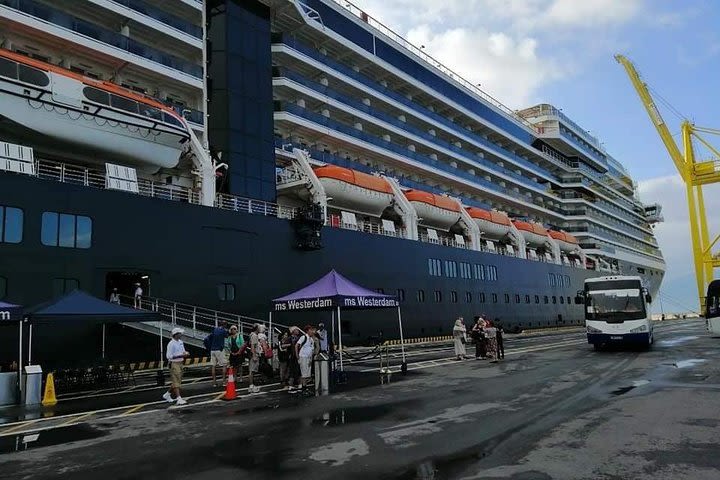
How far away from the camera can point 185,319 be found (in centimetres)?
1831

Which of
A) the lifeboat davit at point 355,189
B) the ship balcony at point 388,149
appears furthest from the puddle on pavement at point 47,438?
the ship balcony at point 388,149

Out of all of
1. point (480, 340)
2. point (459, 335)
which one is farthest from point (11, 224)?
point (480, 340)

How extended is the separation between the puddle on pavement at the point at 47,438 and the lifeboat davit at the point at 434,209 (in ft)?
85.1

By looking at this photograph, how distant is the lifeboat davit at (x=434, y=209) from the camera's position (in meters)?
33.2

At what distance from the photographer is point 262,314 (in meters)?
21.3

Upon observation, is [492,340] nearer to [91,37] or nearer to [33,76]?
[33,76]

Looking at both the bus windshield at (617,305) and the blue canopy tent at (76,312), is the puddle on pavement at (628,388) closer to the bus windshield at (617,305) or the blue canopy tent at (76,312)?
the bus windshield at (617,305)

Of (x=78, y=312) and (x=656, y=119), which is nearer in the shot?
(x=78, y=312)

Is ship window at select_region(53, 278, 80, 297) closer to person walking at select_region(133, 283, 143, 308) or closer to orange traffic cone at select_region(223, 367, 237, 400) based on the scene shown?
person walking at select_region(133, 283, 143, 308)

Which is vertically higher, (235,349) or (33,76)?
(33,76)

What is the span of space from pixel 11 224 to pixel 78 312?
4925mm

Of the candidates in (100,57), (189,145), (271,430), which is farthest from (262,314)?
(271,430)

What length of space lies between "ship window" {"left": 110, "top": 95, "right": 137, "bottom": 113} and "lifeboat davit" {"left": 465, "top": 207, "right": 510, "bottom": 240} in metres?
24.8

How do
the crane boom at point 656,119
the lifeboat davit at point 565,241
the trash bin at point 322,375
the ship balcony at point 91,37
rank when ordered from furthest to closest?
the crane boom at point 656,119 → the lifeboat davit at point 565,241 → the ship balcony at point 91,37 → the trash bin at point 322,375
